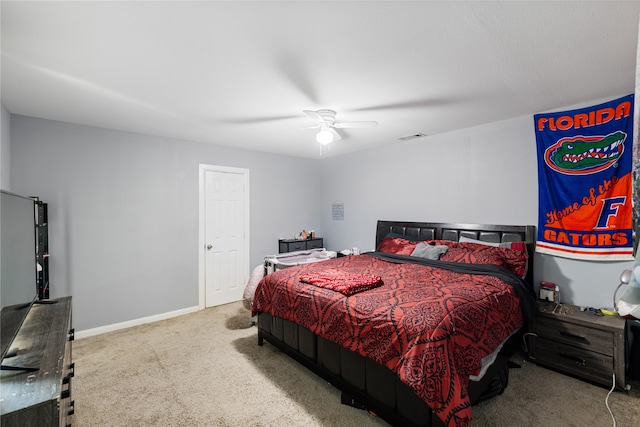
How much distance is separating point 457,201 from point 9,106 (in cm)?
491

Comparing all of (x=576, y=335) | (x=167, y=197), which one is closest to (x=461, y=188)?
(x=576, y=335)

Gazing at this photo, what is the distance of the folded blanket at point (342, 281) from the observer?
7.53ft

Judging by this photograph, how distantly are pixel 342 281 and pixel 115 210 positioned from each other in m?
2.98

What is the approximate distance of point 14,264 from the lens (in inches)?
56.2

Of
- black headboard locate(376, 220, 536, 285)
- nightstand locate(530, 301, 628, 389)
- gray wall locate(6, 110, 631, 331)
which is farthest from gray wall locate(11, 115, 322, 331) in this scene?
nightstand locate(530, 301, 628, 389)

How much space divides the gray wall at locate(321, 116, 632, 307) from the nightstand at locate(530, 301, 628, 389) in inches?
15.0

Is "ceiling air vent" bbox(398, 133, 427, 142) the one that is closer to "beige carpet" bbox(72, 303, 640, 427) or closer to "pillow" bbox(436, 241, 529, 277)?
"pillow" bbox(436, 241, 529, 277)

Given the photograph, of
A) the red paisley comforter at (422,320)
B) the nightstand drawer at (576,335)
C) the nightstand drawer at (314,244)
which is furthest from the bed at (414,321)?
the nightstand drawer at (314,244)

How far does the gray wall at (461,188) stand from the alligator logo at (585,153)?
0.21 m

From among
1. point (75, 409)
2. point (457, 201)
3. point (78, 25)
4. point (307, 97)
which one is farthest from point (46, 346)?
point (457, 201)

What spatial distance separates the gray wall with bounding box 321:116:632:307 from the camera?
286 cm

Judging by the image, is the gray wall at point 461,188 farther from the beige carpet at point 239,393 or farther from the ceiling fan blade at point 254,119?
the ceiling fan blade at point 254,119

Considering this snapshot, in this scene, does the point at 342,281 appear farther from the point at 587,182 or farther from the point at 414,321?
the point at 587,182

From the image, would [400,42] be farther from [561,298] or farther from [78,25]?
[561,298]
